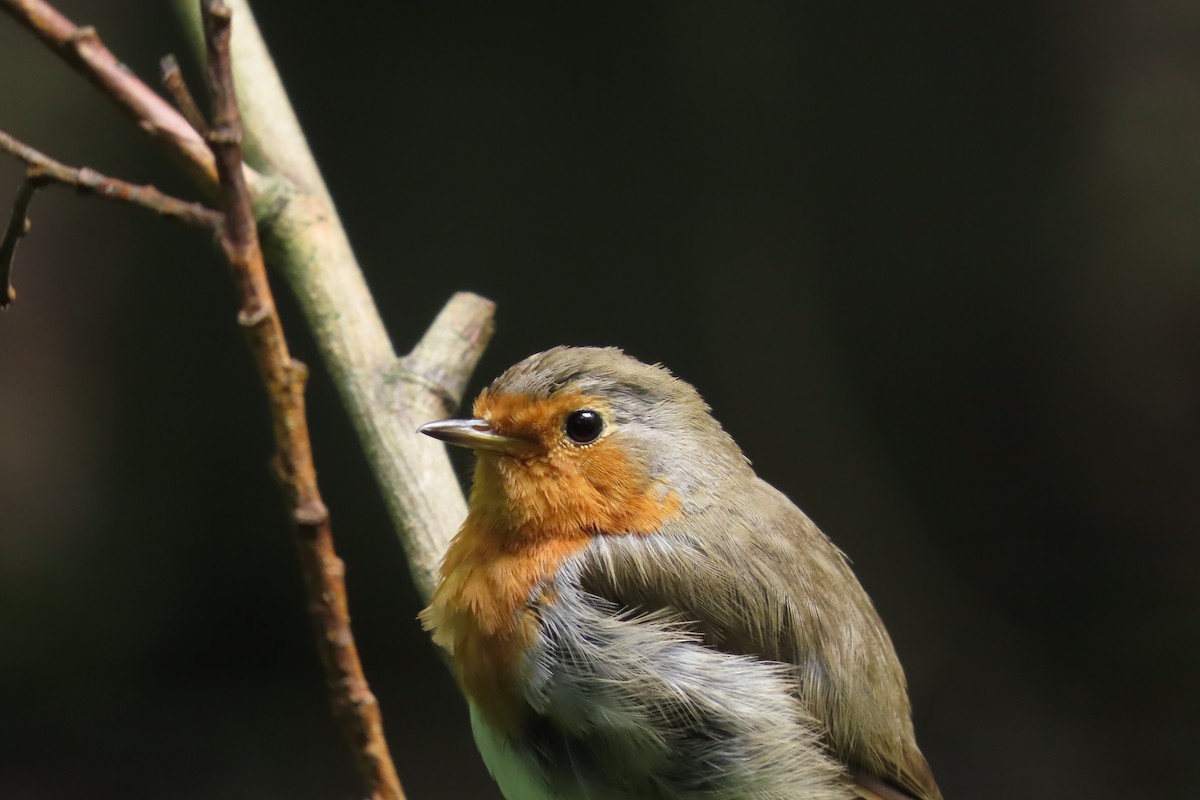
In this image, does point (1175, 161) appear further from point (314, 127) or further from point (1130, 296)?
point (314, 127)

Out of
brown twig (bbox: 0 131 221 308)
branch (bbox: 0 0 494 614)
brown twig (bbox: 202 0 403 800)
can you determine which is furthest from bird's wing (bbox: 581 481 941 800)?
brown twig (bbox: 0 131 221 308)

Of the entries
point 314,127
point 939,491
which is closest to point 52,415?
point 314,127

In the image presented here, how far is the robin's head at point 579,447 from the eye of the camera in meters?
2.43

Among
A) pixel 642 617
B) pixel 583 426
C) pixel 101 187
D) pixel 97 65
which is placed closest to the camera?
pixel 101 187

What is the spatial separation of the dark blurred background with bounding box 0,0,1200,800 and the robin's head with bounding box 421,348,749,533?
318 cm

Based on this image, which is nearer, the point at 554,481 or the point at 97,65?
the point at 97,65

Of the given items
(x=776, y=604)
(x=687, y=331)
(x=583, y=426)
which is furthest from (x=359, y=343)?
(x=687, y=331)

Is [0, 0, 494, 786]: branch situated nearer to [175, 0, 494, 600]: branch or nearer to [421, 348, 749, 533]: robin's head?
[175, 0, 494, 600]: branch

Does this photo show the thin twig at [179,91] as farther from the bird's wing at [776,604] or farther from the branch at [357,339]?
the bird's wing at [776,604]

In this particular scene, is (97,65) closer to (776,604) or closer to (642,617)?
(642,617)

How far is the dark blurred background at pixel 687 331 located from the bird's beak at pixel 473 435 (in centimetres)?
327

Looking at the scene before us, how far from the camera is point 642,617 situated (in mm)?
2363

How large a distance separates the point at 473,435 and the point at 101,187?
876 millimetres

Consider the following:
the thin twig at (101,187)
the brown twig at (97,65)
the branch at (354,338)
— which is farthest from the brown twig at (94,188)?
the branch at (354,338)
